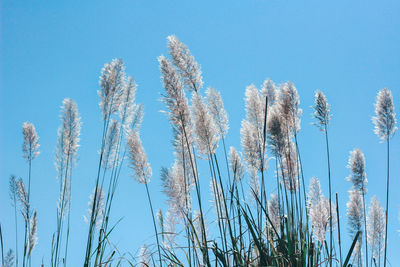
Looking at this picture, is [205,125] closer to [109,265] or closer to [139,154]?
[139,154]

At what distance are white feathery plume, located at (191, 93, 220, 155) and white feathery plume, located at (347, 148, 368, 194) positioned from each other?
216 centimetres

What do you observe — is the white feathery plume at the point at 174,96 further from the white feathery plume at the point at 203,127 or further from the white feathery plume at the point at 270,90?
the white feathery plume at the point at 270,90

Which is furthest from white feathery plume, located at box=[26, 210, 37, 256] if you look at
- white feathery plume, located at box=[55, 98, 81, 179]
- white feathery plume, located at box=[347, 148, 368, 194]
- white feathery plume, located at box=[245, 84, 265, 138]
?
white feathery plume, located at box=[347, 148, 368, 194]

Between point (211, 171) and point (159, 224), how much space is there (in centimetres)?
63

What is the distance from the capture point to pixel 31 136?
3.90 metres

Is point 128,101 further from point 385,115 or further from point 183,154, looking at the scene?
point 385,115

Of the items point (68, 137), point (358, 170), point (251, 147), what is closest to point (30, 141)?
point (68, 137)

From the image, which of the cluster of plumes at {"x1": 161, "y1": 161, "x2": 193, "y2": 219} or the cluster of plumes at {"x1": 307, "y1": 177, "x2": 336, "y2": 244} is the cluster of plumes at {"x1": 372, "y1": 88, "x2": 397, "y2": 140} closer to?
the cluster of plumes at {"x1": 307, "y1": 177, "x2": 336, "y2": 244}

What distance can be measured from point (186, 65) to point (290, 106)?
1045 mm

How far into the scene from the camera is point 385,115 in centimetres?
396

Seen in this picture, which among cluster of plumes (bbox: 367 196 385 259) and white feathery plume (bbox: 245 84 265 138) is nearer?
white feathery plume (bbox: 245 84 265 138)

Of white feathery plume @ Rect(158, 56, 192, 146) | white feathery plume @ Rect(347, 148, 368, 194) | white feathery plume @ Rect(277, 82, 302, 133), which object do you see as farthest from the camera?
white feathery plume @ Rect(347, 148, 368, 194)

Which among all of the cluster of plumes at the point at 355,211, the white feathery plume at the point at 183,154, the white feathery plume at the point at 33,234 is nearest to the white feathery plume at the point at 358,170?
Result: the cluster of plumes at the point at 355,211

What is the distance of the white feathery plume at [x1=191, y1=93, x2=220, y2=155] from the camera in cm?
297
